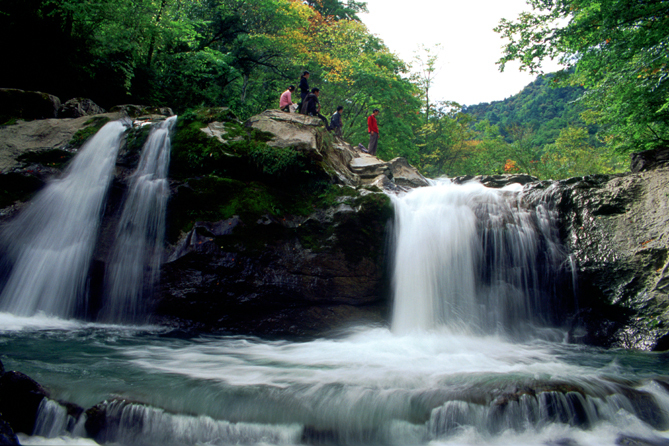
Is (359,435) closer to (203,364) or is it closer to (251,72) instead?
(203,364)

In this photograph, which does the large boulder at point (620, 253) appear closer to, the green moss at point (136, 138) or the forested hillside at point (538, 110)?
the green moss at point (136, 138)

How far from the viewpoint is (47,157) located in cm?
817

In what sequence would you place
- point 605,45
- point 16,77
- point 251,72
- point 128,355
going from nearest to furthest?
point 128,355 < point 605,45 < point 16,77 < point 251,72

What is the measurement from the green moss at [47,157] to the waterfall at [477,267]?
767 cm

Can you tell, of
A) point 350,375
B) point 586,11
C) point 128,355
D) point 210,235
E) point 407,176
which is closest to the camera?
point 350,375

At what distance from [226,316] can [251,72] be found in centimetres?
1800

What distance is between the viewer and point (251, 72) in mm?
21562

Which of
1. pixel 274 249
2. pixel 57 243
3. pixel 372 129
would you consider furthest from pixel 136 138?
pixel 372 129

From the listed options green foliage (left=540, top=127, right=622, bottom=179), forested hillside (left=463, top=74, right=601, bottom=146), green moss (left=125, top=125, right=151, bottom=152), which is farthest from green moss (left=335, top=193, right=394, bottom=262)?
forested hillside (left=463, top=74, right=601, bottom=146)

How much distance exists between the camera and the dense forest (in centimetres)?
895

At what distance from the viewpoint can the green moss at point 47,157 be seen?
8.00m

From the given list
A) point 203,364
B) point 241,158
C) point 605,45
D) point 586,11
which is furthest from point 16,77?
point 605,45

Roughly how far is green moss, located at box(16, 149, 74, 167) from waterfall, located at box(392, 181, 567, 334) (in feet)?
25.2

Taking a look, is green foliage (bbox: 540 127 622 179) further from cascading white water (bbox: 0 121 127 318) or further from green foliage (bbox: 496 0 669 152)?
cascading white water (bbox: 0 121 127 318)
